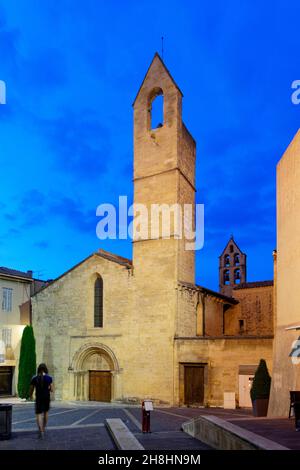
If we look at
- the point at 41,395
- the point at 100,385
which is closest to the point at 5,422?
the point at 41,395

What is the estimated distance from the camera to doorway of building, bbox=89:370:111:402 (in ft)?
94.5

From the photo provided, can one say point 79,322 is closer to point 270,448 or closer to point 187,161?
point 187,161

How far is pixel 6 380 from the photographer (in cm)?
3156

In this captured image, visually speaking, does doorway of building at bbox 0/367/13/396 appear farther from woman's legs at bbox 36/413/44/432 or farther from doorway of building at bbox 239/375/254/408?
woman's legs at bbox 36/413/44/432

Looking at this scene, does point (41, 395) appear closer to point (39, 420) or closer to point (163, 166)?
point (39, 420)

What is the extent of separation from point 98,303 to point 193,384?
759 cm

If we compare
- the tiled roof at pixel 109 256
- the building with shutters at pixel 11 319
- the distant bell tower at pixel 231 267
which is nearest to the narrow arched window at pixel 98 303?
the tiled roof at pixel 109 256

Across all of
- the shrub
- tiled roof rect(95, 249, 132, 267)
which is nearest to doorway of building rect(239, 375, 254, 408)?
the shrub

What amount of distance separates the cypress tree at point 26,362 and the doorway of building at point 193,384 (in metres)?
9.58

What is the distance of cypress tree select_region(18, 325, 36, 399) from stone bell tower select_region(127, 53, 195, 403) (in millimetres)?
6655

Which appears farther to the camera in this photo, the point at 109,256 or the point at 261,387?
the point at 109,256

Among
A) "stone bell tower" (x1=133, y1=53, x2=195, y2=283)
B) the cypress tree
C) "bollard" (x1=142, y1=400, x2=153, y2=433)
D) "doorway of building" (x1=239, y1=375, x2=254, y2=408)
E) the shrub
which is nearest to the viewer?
"bollard" (x1=142, y1=400, x2=153, y2=433)

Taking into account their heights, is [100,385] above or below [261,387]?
below
